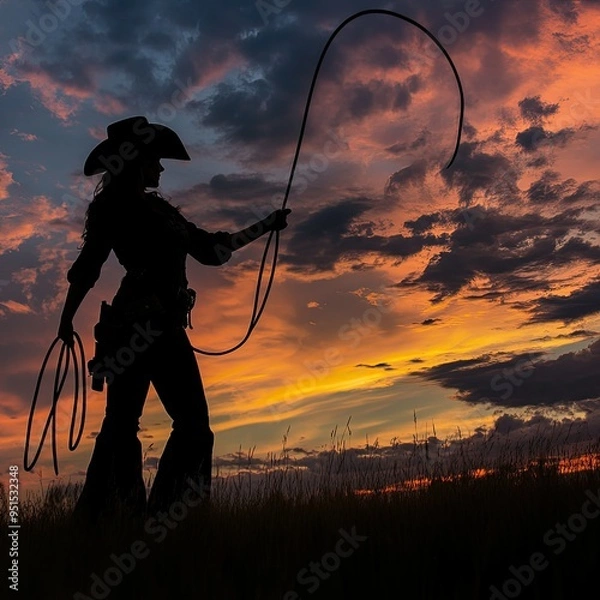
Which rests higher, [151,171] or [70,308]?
[151,171]

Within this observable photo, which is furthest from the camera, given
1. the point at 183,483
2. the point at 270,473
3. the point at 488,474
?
the point at 270,473

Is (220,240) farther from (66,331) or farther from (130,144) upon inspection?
(66,331)

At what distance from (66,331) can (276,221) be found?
1877 mm

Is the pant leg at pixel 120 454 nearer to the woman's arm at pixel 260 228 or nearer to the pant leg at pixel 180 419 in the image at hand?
the pant leg at pixel 180 419

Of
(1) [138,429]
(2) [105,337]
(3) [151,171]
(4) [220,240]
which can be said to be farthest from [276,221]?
(1) [138,429]

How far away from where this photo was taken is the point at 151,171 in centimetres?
689

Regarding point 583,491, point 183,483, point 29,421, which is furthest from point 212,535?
point 583,491

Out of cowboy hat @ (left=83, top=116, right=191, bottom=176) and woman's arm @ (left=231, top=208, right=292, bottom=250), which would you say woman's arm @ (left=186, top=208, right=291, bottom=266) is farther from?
cowboy hat @ (left=83, top=116, right=191, bottom=176)

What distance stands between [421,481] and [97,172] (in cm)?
402

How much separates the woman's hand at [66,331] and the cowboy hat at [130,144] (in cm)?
125

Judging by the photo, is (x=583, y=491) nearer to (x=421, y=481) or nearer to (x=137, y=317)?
(x=421, y=481)

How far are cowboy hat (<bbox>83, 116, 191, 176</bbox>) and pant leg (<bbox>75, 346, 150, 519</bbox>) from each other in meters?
1.57

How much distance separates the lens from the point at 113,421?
664cm

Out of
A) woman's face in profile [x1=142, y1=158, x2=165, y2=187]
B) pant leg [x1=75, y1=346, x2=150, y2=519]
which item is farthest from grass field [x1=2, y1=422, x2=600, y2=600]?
woman's face in profile [x1=142, y1=158, x2=165, y2=187]
